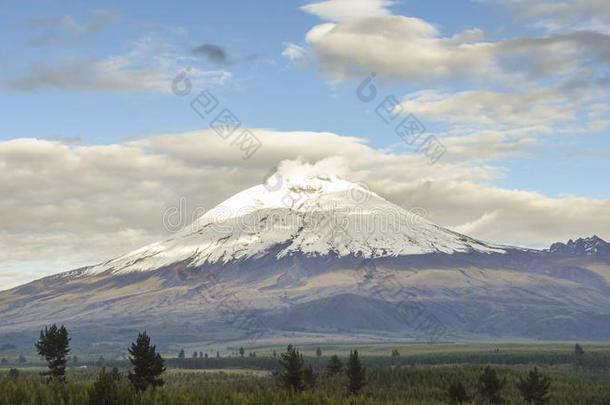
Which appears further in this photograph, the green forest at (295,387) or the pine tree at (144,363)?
the pine tree at (144,363)

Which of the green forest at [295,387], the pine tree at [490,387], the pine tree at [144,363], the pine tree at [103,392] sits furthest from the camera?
the pine tree at [490,387]

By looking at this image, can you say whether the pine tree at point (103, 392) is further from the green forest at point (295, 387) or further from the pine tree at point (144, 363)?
the pine tree at point (144, 363)

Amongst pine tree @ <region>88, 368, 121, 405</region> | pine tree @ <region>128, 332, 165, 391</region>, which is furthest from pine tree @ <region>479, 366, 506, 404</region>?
pine tree @ <region>88, 368, 121, 405</region>

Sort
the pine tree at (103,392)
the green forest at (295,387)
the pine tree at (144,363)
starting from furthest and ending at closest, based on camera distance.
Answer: the pine tree at (144,363) < the green forest at (295,387) < the pine tree at (103,392)

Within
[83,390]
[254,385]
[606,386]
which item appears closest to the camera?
[83,390]

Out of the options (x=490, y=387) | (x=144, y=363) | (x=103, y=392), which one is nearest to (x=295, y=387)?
(x=144, y=363)

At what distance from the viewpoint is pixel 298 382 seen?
348 feet

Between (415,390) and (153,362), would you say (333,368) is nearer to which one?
(415,390)

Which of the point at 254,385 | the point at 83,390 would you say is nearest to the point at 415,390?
the point at 254,385

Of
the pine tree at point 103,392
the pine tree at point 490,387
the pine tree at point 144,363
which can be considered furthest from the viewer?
the pine tree at point 490,387

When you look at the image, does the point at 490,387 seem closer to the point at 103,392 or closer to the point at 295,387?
the point at 295,387

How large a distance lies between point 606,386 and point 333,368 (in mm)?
50380

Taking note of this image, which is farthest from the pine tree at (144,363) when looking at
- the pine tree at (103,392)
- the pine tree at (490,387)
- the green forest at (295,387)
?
the pine tree at (103,392)

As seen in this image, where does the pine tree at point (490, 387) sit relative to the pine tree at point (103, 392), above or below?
below
